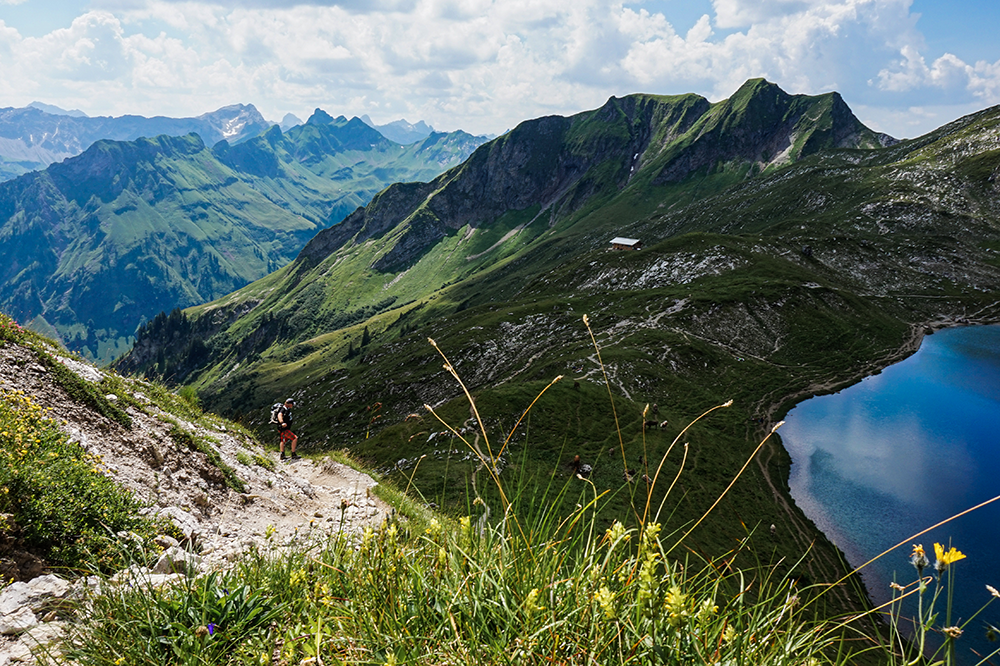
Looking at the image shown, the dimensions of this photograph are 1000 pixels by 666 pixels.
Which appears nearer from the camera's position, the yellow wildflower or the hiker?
the yellow wildflower

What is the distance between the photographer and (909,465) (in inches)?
3056

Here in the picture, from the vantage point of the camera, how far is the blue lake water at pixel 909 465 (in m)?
59.0

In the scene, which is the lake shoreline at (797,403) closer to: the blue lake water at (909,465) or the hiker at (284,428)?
the blue lake water at (909,465)

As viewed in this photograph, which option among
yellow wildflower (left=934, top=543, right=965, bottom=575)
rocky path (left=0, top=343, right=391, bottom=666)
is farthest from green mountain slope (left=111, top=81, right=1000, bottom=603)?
yellow wildflower (left=934, top=543, right=965, bottom=575)

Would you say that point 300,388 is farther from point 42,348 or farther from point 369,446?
point 42,348

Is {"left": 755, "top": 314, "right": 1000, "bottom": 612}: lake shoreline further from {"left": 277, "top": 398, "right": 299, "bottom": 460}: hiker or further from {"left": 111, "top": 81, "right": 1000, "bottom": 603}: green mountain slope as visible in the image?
{"left": 277, "top": 398, "right": 299, "bottom": 460}: hiker

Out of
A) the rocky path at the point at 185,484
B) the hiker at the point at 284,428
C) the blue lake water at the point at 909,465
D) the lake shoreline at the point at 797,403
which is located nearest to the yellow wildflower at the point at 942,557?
the rocky path at the point at 185,484

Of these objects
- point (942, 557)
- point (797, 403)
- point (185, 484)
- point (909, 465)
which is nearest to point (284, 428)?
point (185, 484)

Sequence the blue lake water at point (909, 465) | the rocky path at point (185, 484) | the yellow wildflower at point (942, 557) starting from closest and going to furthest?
the yellow wildflower at point (942, 557) < the rocky path at point (185, 484) < the blue lake water at point (909, 465)

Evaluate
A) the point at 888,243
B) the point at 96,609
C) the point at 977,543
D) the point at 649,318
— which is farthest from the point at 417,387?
the point at 888,243

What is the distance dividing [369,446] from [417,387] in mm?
48113

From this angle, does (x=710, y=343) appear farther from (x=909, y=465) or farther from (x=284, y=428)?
(x=284, y=428)

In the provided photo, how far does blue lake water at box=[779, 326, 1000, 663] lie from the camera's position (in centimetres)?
5897

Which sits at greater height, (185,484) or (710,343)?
(185,484)
